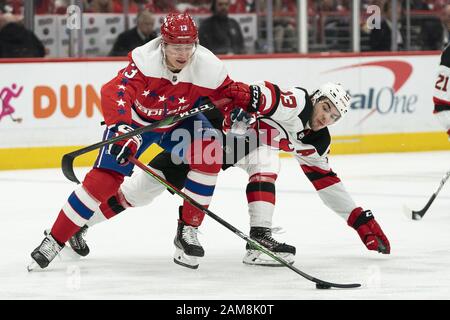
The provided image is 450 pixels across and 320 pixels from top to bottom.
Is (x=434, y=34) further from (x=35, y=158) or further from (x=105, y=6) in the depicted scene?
(x=35, y=158)

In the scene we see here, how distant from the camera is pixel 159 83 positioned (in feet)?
15.9

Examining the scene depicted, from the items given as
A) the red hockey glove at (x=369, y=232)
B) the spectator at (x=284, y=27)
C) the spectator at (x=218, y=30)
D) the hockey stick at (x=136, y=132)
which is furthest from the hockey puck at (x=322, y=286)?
the spectator at (x=284, y=27)

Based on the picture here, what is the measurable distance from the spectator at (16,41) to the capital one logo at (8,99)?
1.18 feet

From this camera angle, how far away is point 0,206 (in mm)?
6922

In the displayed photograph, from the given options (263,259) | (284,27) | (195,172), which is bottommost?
(263,259)

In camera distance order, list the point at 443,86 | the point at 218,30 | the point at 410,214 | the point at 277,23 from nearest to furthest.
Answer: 1. the point at 410,214
2. the point at 443,86
3. the point at 218,30
4. the point at 277,23

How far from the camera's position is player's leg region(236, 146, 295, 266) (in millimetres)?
4949

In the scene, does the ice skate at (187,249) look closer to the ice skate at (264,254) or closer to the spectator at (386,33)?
the ice skate at (264,254)

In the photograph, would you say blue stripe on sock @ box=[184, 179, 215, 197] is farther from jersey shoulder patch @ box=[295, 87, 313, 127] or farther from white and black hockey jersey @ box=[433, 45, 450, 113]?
white and black hockey jersey @ box=[433, 45, 450, 113]

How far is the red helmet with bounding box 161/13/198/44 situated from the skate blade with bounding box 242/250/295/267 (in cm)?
94

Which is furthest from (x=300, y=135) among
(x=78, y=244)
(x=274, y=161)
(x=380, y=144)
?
(x=380, y=144)

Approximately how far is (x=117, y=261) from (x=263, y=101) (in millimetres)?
961

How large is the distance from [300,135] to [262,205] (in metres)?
0.33
